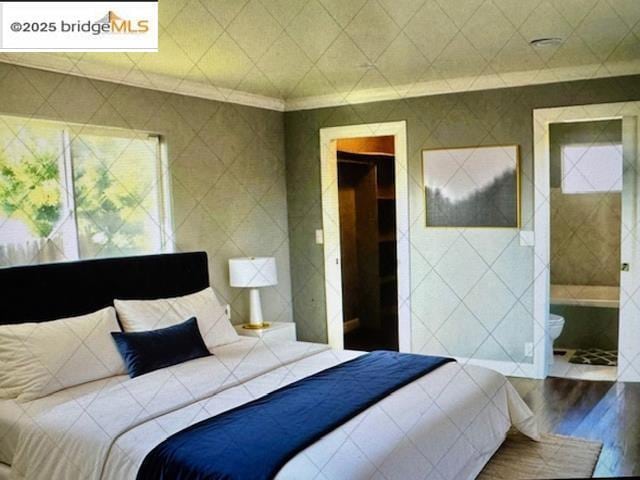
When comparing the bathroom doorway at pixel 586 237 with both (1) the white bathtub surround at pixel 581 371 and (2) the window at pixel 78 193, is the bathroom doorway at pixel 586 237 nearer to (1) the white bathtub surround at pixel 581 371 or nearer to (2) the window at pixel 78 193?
(1) the white bathtub surround at pixel 581 371

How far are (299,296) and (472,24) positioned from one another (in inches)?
124

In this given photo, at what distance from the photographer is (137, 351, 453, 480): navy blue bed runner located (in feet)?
6.98

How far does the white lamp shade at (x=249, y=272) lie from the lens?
15.1 feet

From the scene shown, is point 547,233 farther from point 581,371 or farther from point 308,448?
point 308,448

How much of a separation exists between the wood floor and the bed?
1.28ft

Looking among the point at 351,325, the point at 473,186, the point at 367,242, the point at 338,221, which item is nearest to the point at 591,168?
the point at 473,186

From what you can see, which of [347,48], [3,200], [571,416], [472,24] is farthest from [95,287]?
[571,416]

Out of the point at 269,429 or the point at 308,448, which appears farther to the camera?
the point at 269,429

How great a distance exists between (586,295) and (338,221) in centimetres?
245

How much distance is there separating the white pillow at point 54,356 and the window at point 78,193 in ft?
1.65

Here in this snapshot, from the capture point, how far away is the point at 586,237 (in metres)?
5.73

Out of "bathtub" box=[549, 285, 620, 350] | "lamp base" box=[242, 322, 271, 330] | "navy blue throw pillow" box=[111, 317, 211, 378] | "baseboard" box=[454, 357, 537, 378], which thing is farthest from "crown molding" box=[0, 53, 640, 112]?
"bathtub" box=[549, 285, 620, 350]

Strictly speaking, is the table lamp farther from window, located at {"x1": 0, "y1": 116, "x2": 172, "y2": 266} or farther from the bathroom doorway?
the bathroom doorway

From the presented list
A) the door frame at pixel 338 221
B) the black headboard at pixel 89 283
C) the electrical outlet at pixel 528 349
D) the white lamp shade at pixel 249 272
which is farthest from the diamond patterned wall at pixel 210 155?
the electrical outlet at pixel 528 349
